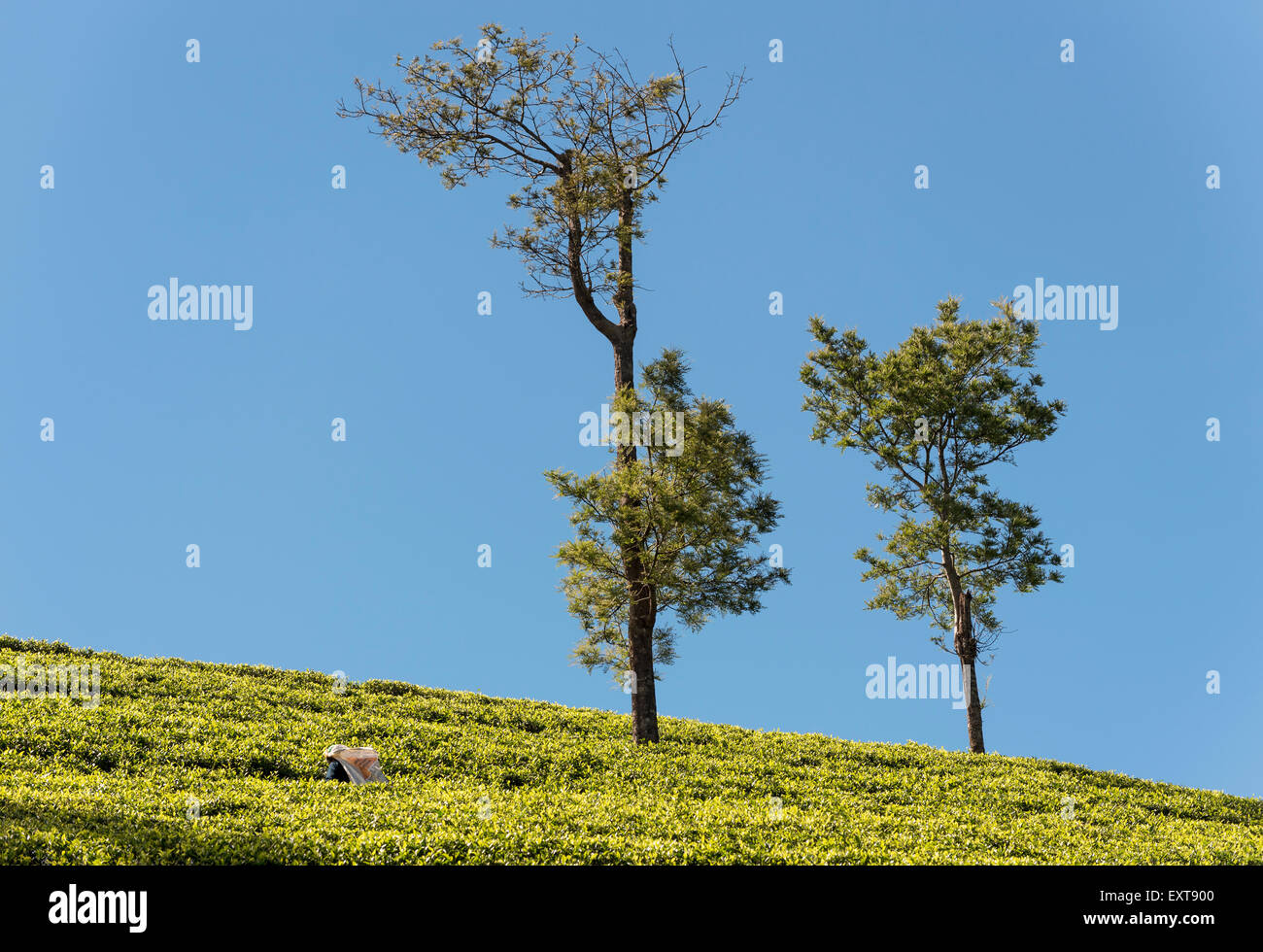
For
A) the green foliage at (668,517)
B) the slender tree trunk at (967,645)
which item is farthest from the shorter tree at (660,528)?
the slender tree trunk at (967,645)

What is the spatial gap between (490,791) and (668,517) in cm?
765

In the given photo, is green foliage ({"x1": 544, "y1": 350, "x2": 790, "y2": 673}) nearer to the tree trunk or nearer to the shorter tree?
the shorter tree

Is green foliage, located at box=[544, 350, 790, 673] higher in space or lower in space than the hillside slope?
higher

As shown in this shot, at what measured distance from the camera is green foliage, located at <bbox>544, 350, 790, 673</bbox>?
21.6m

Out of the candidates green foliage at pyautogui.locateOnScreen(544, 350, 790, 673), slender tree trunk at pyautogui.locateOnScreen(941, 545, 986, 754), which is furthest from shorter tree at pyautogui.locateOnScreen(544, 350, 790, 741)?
slender tree trunk at pyautogui.locateOnScreen(941, 545, 986, 754)

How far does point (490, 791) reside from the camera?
52.9 feet

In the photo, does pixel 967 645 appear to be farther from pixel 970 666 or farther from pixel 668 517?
pixel 668 517

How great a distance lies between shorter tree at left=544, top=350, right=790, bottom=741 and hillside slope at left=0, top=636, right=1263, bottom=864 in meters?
2.31

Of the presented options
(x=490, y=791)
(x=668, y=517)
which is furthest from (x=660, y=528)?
(x=490, y=791)

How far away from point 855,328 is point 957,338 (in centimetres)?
311

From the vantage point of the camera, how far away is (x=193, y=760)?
16.3 m

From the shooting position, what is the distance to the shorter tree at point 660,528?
21.6m
